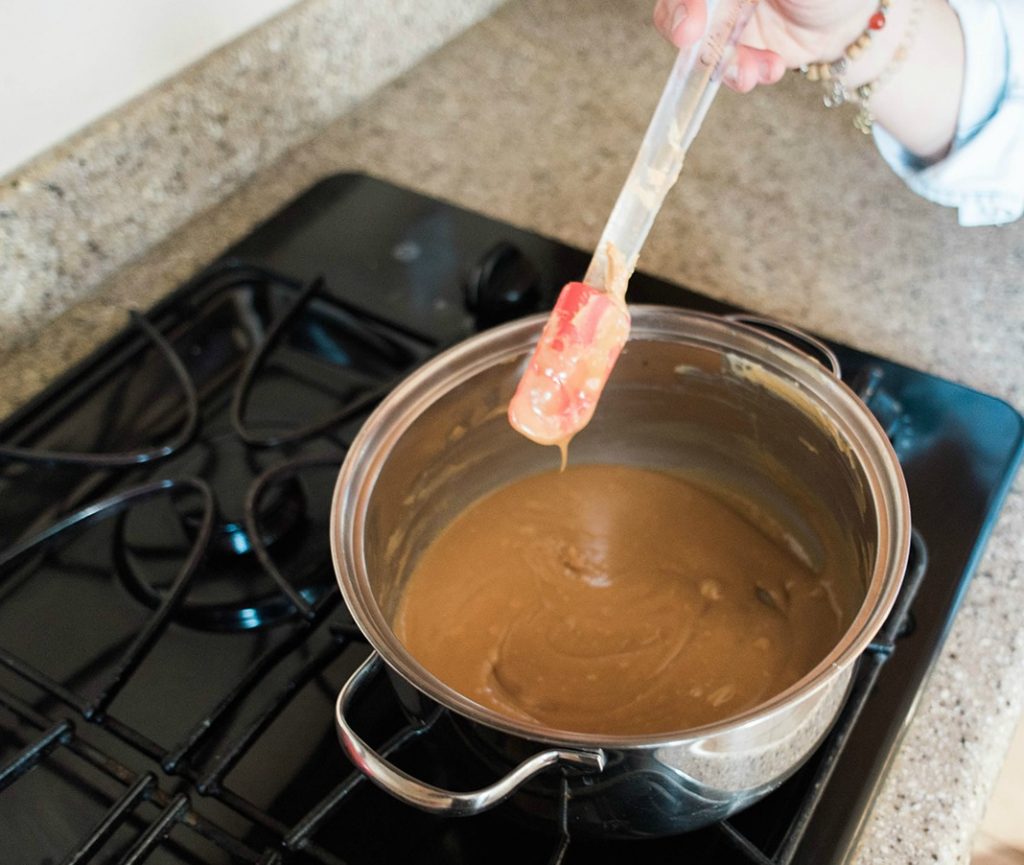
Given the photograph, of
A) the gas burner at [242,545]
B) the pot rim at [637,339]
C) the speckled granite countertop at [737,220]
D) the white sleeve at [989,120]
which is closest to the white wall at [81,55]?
the speckled granite countertop at [737,220]

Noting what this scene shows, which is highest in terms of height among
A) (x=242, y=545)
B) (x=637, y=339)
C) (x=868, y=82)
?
(x=868, y=82)

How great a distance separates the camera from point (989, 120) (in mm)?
758

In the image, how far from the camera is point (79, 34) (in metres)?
0.81

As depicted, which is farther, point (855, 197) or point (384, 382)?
point (855, 197)

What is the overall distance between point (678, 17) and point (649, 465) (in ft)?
1.04

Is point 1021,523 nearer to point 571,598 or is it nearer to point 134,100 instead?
point 571,598

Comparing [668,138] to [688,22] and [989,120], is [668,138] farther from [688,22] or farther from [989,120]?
[989,120]

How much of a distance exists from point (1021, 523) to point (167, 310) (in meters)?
0.69

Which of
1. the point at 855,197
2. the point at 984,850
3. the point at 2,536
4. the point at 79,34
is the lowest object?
the point at 984,850

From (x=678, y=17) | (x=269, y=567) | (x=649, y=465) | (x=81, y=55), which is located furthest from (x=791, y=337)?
(x=81, y=55)

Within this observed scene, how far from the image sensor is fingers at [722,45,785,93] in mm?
705

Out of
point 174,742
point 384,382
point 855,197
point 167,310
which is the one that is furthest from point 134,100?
point 855,197

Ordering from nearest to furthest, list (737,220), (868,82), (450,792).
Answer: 1. (450,792)
2. (868,82)
3. (737,220)

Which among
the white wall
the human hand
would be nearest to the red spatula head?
the human hand
